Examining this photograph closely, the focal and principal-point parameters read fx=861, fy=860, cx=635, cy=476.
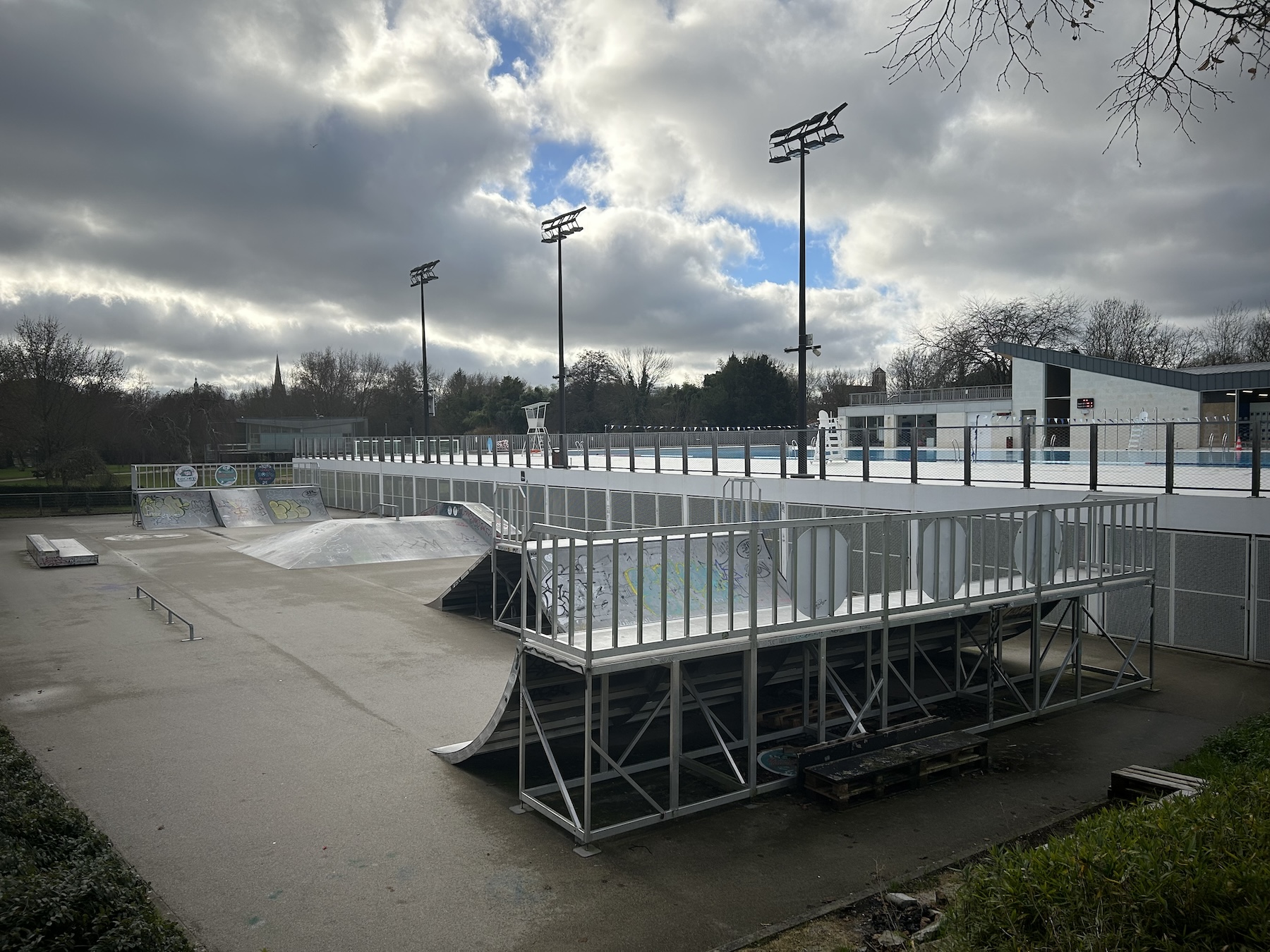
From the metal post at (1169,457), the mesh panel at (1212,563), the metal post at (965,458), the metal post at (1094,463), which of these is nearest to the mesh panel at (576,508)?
the metal post at (965,458)

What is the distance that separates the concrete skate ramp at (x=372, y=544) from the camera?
2695 cm

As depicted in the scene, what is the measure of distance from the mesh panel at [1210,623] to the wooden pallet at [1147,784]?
23.4 ft

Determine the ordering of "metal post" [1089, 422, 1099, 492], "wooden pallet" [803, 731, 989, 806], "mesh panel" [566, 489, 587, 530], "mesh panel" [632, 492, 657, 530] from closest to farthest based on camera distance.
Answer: "wooden pallet" [803, 731, 989, 806], "metal post" [1089, 422, 1099, 492], "mesh panel" [632, 492, 657, 530], "mesh panel" [566, 489, 587, 530]

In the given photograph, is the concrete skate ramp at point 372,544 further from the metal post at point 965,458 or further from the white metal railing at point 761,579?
the white metal railing at point 761,579

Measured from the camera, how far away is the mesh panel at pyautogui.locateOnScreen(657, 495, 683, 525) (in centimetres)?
2388

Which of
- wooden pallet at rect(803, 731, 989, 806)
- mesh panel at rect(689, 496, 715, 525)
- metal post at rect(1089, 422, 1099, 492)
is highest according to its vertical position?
metal post at rect(1089, 422, 1099, 492)

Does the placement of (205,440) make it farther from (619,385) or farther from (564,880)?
(564,880)

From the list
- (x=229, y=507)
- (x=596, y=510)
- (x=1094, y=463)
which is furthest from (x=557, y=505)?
(x=229, y=507)

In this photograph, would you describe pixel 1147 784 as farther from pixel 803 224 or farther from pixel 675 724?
pixel 803 224

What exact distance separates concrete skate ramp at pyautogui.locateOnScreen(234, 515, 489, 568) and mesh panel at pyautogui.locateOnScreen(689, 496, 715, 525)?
6768 mm

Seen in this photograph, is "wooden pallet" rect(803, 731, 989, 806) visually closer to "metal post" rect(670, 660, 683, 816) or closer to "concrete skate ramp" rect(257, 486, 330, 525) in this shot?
"metal post" rect(670, 660, 683, 816)

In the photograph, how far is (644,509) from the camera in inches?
1006

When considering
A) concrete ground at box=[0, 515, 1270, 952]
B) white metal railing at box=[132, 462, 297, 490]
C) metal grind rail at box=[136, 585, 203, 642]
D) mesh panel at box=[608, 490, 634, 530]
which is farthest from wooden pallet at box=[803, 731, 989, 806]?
white metal railing at box=[132, 462, 297, 490]

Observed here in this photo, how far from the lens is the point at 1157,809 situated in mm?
5242
